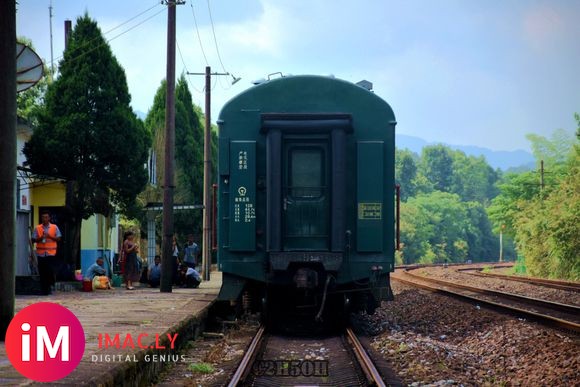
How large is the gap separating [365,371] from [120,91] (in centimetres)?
1599

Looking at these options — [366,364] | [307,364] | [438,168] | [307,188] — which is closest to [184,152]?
[307,188]

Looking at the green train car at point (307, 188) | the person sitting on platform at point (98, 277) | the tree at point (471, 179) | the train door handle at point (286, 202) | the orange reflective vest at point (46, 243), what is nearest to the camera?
the green train car at point (307, 188)

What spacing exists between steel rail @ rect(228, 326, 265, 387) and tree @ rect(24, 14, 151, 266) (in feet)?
37.6

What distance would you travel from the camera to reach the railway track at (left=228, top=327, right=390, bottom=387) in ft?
30.1

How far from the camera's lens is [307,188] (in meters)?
13.1

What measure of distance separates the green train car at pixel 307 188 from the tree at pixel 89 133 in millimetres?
10076

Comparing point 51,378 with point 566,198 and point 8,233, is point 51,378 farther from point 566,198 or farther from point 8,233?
point 566,198

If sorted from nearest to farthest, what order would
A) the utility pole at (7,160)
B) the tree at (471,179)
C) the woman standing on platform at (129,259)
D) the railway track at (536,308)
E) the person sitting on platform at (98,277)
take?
the utility pole at (7,160)
the railway track at (536,308)
the person sitting on platform at (98,277)
the woman standing on platform at (129,259)
the tree at (471,179)

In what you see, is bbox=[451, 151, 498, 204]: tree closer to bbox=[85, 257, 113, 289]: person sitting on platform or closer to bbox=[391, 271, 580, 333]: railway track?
bbox=[391, 271, 580, 333]: railway track

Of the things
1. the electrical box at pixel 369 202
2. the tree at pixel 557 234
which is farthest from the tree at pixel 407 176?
the electrical box at pixel 369 202

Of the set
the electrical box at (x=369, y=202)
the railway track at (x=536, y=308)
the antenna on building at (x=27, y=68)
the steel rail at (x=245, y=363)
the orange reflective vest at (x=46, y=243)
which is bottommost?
the railway track at (x=536, y=308)

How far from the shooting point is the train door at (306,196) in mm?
13078

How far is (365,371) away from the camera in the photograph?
31.0 ft

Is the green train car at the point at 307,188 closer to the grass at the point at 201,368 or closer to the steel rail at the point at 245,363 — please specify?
the steel rail at the point at 245,363
